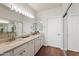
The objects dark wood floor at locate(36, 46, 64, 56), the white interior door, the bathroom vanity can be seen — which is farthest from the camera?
the white interior door

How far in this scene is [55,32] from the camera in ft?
17.9

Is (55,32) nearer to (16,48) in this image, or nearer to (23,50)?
(23,50)

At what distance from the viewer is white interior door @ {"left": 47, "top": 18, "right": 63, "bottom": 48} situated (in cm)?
523

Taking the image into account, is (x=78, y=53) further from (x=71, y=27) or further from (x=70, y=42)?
(x=71, y=27)

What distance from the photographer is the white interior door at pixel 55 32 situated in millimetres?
5227

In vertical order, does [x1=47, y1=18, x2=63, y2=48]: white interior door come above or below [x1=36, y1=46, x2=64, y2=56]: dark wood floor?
above

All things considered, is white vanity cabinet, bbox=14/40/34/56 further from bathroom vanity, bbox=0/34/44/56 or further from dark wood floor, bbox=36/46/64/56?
dark wood floor, bbox=36/46/64/56

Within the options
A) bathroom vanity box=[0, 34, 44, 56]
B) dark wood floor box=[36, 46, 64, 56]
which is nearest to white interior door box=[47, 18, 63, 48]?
dark wood floor box=[36, 46, 64, 56]

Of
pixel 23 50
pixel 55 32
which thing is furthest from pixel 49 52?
pixel 23 50

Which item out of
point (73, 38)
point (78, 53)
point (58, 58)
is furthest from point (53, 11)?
point (58, 58)

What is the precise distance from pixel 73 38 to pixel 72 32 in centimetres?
27

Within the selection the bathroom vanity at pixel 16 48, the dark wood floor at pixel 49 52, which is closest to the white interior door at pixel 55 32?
the dark wood floor at pixel 49 52

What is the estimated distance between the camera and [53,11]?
5430 mm

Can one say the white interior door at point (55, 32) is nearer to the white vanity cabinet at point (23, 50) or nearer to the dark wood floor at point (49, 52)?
the dark wood floor at point (49, 52)
